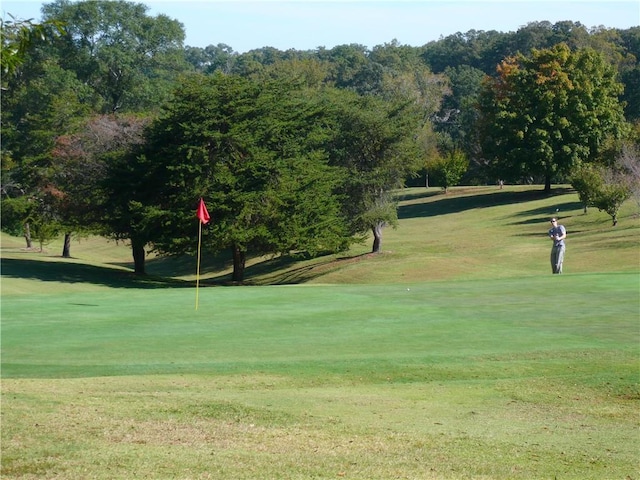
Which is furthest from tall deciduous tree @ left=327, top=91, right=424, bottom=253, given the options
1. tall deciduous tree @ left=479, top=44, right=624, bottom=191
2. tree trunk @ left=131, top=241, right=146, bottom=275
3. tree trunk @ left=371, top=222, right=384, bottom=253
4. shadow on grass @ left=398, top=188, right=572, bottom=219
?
shadow on grass @ left=398, top=188, right=572, bottom=219

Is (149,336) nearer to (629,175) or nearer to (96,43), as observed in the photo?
(629,175)

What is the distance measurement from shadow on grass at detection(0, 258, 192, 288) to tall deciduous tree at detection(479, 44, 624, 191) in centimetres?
3949

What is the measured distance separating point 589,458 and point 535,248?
50341mm

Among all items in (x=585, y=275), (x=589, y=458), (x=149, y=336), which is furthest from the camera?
(x=585, y=275)

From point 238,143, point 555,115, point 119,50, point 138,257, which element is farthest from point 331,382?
point 119,50

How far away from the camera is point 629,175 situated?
60062 mm

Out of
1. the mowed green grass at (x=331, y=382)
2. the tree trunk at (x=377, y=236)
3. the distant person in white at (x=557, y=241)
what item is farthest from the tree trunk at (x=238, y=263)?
the distant person in white at (x=557, y=241)

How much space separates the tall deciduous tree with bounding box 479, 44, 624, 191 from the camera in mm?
78125

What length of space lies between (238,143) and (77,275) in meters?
11.8

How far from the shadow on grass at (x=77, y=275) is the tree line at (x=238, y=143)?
2230mm

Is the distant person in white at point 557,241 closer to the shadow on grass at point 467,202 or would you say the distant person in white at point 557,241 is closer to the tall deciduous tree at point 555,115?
the tall deciduous tree at point 555,115

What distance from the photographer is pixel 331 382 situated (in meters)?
14.4

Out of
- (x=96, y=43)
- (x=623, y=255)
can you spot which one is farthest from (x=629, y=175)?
(x=96, y=43)

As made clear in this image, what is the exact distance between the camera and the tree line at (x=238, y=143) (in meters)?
47.5
